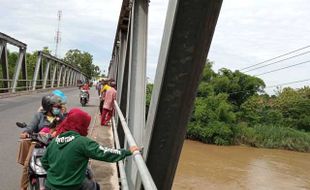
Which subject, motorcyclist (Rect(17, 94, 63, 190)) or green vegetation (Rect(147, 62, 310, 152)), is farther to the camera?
green vegetation (Rect(147, 62, 310, 152))

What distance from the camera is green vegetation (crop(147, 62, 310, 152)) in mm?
43406

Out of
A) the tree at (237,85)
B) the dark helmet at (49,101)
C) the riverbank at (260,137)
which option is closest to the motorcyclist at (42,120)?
the dark helmet at (49,101)

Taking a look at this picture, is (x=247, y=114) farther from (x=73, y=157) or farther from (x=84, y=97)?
(x=73, y=157)

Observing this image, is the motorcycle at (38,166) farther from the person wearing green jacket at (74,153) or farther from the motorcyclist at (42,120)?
the person wearing green jacket at (74,153)

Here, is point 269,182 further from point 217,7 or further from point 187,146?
point 217,7

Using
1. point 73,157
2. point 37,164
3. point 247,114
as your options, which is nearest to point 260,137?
point 247,114

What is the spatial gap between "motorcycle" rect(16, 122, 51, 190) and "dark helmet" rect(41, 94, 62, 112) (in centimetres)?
42

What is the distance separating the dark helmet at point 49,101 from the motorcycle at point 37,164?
0.42m

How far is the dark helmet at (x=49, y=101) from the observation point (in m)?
5.05

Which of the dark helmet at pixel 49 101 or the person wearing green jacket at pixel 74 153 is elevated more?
the dark helmet at pixel 49 101

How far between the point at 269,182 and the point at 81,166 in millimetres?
26834

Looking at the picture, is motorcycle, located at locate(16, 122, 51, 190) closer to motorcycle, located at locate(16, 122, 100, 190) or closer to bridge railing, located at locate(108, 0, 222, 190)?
motorcycle, located at locate(16, 122, 100, 190)

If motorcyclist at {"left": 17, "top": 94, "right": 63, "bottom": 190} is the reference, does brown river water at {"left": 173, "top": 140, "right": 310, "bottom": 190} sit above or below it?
below

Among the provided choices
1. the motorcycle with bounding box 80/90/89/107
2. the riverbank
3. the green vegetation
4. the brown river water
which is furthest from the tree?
the motorcycle with bounding box 80/90/89/107
